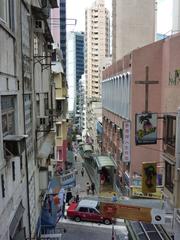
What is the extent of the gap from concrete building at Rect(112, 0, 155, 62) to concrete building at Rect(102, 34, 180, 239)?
19.6 metres

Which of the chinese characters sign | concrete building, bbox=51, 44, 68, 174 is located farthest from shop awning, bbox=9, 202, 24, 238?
concrete building, bbox=51, 44, 68, 174

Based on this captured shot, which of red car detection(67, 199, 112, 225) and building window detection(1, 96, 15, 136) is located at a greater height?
building window detection(1, 96, 15, 136)

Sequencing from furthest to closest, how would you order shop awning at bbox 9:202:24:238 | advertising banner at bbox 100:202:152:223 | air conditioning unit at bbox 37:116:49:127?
1. advertising banner at bbox 100:202:152:223
2. air conditioning unit at bbox 37:116:49:127
3. shop awning at bbox 9:202:24:238

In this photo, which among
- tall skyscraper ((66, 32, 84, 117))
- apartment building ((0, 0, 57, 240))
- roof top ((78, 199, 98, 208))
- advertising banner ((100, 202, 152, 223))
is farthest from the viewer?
tall skyscraper ((66, 32, 84, 117))

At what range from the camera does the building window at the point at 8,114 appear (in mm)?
8273

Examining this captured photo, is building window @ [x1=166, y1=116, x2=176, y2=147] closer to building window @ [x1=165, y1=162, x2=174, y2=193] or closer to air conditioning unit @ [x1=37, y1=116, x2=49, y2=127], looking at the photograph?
building window @ [x1=165, y1=162, x2=174, y2=193]

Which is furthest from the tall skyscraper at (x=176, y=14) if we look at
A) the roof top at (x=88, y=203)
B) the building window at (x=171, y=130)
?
the building window at (x=171, y=130)

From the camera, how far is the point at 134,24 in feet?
186

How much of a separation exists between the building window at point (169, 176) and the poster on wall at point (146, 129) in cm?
149

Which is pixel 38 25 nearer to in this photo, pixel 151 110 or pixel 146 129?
pixel 146 129

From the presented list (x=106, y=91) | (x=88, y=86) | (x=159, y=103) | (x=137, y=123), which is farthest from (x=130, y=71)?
(x=88, y=86)

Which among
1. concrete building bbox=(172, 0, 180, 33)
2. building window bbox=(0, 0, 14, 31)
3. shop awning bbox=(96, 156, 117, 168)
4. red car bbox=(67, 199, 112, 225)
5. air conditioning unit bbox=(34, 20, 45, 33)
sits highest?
concrete building bbox=(172, 0, 180, 33)

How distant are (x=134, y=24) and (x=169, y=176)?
145 feet

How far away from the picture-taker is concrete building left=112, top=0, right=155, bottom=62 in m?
56.5
